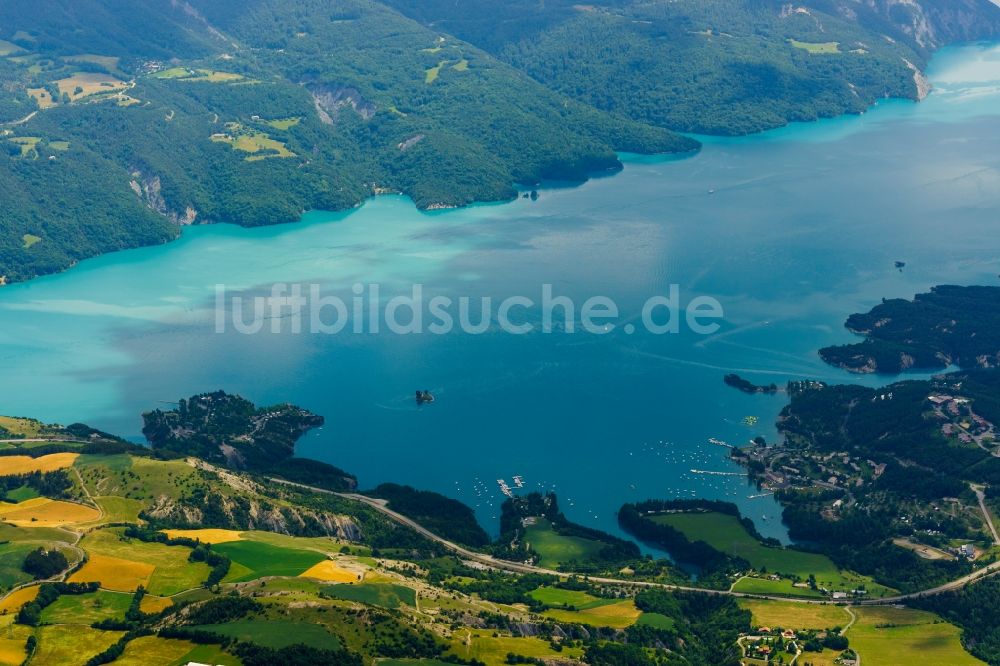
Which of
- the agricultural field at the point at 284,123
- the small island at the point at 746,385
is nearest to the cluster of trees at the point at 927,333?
the small island at the point at 746,385

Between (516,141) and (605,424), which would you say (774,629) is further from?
(516,141)

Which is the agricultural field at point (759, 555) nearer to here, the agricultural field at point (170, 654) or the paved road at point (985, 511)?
the paved road at point (985, 511)

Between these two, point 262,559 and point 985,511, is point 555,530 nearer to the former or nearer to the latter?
point 262,559

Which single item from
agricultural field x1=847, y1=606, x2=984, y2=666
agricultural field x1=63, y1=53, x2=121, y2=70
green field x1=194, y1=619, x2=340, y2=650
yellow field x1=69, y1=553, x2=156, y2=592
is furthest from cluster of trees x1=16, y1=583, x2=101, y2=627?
agricultural field x1=63, y1=53, x2=121, y2=70

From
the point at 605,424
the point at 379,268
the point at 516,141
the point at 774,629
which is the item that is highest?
the point at 516,141

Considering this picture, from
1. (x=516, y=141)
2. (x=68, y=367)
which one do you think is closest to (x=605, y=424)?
(x=68, y=367)

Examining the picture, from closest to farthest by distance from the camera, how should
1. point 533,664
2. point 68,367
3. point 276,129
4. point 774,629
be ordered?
point 533,664
point 774,629
point 68,367
point 276,129
